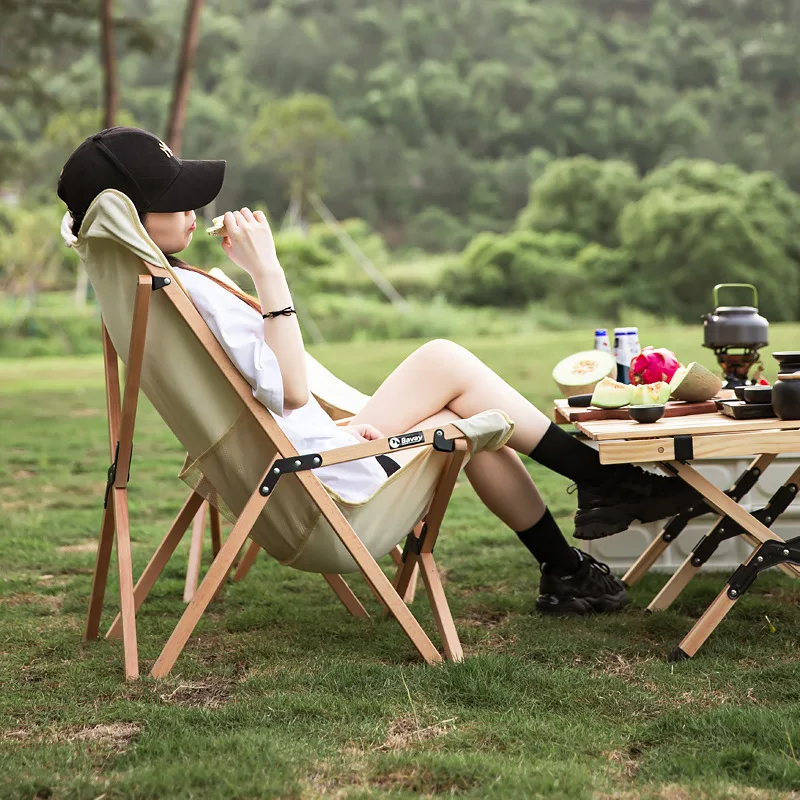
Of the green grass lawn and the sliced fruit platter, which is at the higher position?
the sliced fruit platter

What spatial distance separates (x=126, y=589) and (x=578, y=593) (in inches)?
44.6

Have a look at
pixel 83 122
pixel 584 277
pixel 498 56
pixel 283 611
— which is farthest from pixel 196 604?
pixel 498 56

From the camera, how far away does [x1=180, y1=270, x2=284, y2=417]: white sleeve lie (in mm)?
2232

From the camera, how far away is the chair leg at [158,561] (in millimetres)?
2715

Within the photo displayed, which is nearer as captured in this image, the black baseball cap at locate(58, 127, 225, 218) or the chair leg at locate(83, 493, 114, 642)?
the black baseball cap at locate(58, 127, 225, 218)

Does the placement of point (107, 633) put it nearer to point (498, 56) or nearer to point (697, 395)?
point (697, 395)

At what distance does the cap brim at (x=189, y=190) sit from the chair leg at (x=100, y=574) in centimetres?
70

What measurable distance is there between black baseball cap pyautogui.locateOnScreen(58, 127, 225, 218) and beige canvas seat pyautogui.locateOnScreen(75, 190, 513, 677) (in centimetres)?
10

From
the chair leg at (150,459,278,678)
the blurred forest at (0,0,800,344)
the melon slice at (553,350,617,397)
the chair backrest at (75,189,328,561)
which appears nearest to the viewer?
the chair backrest at (75,189,328,561)

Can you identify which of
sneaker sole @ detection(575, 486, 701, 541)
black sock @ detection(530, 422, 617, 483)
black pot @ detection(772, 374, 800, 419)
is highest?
black pot @ detection(772, 374, 800, 419)

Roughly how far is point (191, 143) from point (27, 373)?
783 inches

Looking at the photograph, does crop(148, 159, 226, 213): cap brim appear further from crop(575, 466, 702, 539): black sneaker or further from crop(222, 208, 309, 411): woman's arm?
crop(575, 466, 702, 539): black sneaker

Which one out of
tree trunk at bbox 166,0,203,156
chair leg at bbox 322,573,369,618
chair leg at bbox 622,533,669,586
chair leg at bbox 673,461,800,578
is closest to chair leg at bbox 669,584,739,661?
chair leg at bbox 673,461,800,578

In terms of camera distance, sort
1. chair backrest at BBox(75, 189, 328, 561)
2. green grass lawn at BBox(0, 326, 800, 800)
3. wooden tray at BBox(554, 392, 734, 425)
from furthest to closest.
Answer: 1. wooden tray at BBox(554, 392, 734, 425)
2. chair backrest at BBox(75, 189, 328, 561)
3. green grass lawn at BBox(0, 326, 800, 800)
